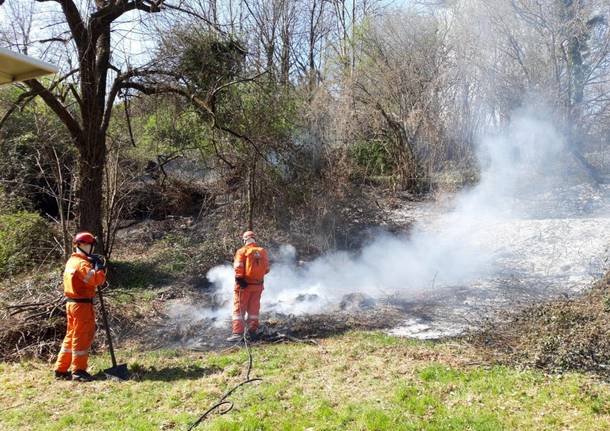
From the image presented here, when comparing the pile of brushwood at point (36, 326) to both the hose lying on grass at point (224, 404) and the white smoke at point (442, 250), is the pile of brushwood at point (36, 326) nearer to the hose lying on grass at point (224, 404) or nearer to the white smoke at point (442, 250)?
the white smoke at point (442, 250)

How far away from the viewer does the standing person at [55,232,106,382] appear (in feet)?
19.9

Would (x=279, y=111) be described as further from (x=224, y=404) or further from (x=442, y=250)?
(x=224, y=404)

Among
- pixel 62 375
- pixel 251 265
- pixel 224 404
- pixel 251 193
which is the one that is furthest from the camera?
pixel 251 193

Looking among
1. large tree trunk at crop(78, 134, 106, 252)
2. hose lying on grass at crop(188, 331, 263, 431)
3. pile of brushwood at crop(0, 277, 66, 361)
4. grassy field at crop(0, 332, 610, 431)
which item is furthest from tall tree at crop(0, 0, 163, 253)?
hose lying on grass at crop(188, 331, 263, 431)

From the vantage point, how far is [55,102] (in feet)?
31.9

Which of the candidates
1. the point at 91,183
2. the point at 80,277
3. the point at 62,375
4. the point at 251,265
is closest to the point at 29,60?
the point at 80,277

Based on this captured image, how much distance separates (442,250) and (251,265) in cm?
732

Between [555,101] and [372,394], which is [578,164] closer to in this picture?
[555,101]

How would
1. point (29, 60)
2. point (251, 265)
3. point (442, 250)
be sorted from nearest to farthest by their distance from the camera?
A: point (29, 60), point (251, 265), point (442, 250)

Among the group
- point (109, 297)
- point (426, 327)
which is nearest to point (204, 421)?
point (426, 327)

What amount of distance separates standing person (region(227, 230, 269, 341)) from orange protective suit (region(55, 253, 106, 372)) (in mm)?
2251

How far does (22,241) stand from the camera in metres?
12.1

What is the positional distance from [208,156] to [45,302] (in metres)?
6.61

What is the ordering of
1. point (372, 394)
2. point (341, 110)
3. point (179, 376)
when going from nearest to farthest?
point (372, 394)
point (179, 376)
point (341, 110)
